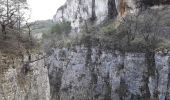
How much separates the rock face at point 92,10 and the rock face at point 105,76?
6.94m

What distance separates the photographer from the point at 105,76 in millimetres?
49250

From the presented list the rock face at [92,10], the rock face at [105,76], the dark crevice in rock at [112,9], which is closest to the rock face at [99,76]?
the rock face at [105,76]

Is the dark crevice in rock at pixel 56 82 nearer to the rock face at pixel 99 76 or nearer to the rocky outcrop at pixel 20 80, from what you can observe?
the rock face at pixel 99 76

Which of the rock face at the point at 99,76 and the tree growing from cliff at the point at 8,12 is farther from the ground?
the tree growing from cliff at the point at 8,12

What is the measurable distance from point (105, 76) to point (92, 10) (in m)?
21.0

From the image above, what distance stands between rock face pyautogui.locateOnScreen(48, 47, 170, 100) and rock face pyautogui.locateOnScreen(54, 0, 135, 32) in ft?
22.8

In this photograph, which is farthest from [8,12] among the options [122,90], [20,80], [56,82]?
[56,82]

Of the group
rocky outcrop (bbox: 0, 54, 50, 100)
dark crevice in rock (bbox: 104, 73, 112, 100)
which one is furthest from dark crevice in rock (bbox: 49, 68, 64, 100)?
rocky outcrop (bbox: 0, 54, 50, 100)

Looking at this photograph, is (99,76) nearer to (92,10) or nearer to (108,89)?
(108,89)

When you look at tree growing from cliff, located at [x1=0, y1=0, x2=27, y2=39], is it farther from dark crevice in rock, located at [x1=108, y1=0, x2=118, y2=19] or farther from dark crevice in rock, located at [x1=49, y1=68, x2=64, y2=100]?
dark crevice in rock, located at [x1=108, y1=0, x2=118, y2=19]

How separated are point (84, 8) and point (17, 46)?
49.4 m

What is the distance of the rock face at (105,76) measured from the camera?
4134 centimetres

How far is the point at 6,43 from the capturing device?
2112 cm

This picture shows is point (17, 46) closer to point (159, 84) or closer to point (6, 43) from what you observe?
point (6, 43)
